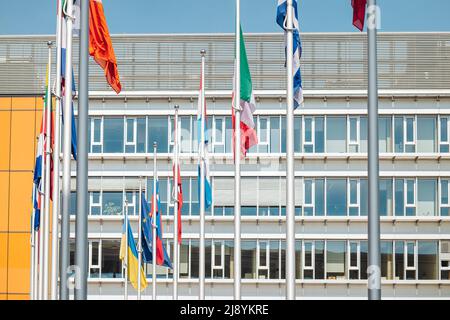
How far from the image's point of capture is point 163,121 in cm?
5466

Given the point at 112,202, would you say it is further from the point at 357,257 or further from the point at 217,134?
the point at 357,257

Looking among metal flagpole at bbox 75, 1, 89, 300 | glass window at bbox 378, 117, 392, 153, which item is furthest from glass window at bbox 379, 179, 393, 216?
metal flagpole at bbox 75, 1, 89, 300

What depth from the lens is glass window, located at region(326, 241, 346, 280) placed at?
5294 centimetres

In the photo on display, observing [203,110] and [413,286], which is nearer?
[203,110]

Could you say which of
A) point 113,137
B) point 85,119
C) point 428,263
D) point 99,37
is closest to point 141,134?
point 113,137

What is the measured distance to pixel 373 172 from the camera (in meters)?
16.8

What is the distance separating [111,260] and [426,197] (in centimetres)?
1655

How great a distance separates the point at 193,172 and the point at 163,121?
3172 millimetres

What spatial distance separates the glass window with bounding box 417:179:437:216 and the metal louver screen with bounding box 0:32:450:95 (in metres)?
4.92

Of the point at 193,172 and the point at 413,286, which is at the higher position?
the point at 193,172

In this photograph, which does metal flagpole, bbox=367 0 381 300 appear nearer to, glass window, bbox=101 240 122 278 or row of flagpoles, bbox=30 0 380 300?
row of flagpoles, bbox=30 0 380 300

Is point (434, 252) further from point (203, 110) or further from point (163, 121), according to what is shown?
point (203, 110)
